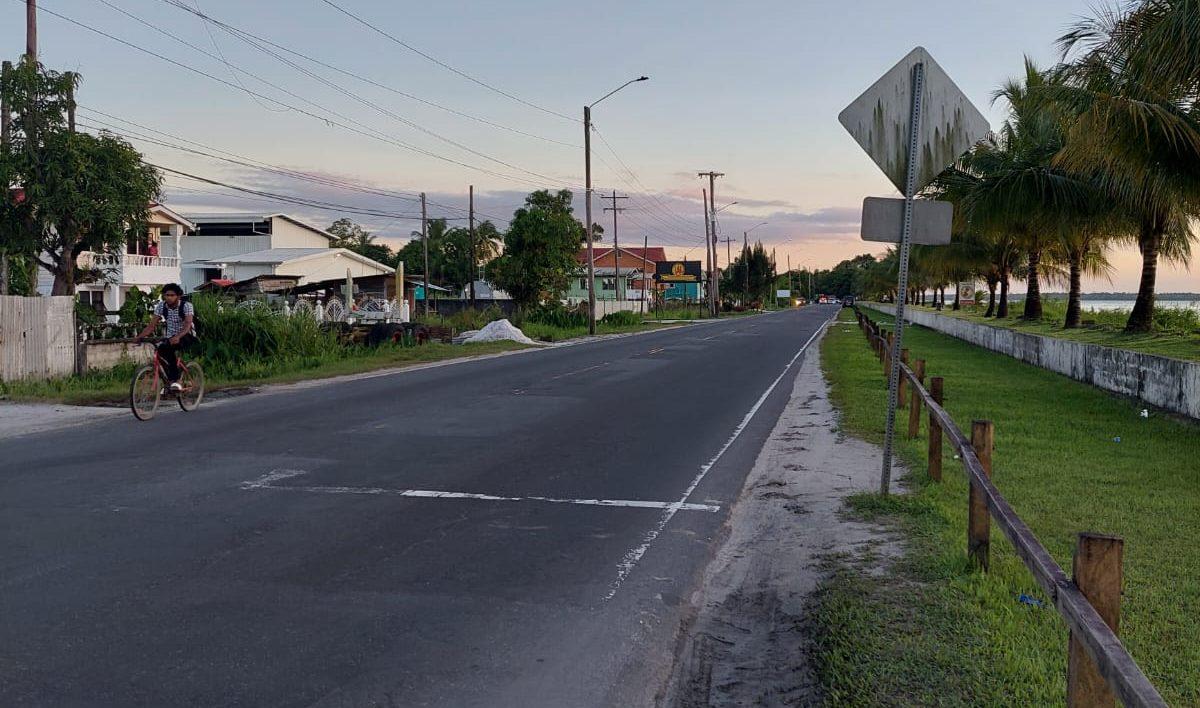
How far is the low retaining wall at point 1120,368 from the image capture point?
12.9m

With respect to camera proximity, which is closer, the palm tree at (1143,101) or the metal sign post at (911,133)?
the metal sign post at (911,133)

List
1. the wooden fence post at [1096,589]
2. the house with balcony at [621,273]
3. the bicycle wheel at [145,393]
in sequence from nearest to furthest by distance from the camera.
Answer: the wooden fence post at [1096,589]
the bicycle wheel at [145,393]
the house with balcony at [621,273]

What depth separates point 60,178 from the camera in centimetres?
1886

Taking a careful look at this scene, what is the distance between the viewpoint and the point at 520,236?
169 feet

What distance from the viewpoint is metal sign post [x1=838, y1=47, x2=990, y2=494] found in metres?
7.91

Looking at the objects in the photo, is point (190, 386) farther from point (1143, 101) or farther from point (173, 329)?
point (1143, 101)

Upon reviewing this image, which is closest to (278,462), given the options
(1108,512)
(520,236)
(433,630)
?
(433,630)

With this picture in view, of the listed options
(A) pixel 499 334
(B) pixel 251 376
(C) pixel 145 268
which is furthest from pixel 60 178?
(C) pixel 145 268

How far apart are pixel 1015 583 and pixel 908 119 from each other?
392 centimetres

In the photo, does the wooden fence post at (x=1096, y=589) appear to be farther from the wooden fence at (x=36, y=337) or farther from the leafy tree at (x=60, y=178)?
the leafy tree at (x=60, y=178)

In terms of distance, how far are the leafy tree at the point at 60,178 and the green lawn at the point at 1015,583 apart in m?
15.2

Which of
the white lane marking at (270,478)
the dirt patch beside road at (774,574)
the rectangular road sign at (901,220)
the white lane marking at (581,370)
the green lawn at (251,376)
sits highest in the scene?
the rectangular road sign at (901,220)

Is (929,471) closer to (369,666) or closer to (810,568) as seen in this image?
(810,568)

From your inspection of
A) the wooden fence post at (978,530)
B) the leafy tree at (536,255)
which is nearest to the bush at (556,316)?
the leafy tree at (536,255)
